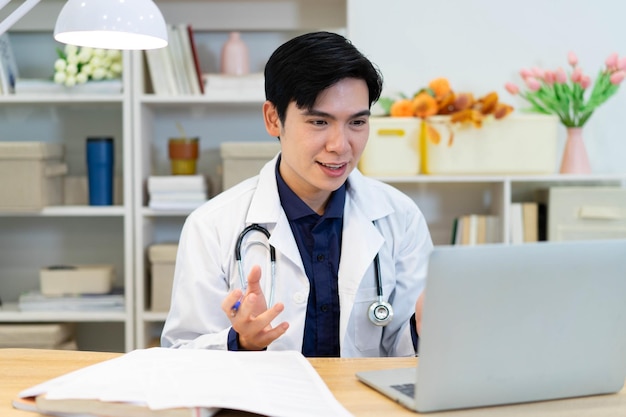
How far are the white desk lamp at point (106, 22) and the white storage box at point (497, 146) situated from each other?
4.92ft

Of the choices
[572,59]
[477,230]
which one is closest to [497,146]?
[477,230]

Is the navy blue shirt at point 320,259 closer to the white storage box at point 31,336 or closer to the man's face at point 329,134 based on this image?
the man's face at point 329,134

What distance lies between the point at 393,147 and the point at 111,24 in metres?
1.54

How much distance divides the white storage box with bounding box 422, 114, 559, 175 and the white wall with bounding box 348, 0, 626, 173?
0.32m

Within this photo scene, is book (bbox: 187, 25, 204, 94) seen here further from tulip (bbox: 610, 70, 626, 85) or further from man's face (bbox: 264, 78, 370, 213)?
tulip (bbox: 610, 70, 626, 85)

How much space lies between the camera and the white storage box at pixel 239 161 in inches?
114

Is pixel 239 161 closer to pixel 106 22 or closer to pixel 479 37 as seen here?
pixel 479 37

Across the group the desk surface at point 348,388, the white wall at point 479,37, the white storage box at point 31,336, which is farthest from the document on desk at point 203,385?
the white wall at point 479,37

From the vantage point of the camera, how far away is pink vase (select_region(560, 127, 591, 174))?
2949mm

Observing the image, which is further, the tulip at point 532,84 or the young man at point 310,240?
the tulip at point 532,84

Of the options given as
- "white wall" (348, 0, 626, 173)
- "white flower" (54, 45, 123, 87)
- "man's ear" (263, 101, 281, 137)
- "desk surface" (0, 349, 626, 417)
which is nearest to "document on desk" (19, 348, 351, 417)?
"desk surface" (0, 349, 626, 417)

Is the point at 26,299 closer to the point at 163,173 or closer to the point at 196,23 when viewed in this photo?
the point at 163,173

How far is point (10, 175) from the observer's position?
2861 millimetres

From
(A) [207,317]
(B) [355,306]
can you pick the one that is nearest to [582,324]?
(B) [355,306]
